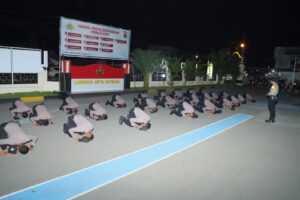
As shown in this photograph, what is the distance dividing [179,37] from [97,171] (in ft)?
155

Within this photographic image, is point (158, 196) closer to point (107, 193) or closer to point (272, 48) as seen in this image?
point (107, 193)

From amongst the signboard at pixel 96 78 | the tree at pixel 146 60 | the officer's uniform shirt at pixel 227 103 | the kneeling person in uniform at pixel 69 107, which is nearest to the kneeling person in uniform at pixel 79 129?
the kneeling person in uniform at pixel 69 107

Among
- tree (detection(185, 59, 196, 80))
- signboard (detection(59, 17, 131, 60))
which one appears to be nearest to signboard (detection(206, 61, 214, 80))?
tree (detection(185, 59, 196, 80))

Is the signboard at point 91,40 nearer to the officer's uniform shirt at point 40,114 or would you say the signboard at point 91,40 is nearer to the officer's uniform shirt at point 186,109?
the officer's uniform shirt at point 40,114

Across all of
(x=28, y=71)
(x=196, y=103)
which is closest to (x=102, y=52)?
(x=28, y=71)

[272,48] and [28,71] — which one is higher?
[272,48]

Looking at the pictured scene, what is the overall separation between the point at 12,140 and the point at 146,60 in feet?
61.5

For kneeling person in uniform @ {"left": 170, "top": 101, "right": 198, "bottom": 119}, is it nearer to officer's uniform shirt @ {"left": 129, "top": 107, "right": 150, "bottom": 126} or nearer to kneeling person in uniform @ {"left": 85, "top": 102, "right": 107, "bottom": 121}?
officer's uniform shirt @ {"left": 129, "top": 107, "right": 150, "bottom": 126}

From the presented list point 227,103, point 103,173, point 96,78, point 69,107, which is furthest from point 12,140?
point 96,78

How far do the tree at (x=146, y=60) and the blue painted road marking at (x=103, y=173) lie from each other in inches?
633

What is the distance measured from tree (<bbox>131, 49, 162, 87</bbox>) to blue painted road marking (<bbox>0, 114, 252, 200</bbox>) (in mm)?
16083

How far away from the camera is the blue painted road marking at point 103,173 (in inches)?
193

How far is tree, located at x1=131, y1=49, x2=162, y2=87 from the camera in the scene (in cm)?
2469

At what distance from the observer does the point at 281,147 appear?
27.6 ft
